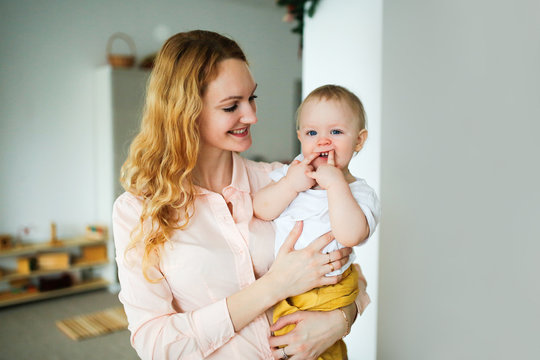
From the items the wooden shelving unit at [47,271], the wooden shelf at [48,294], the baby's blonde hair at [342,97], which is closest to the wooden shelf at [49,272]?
the wooden shelving unit at [47,271]

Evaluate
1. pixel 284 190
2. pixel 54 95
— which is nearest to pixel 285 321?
pixel 284 190

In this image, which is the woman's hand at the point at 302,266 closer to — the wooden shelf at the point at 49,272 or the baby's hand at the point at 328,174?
the baby's hand at the point at 328,174

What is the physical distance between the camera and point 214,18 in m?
6.27

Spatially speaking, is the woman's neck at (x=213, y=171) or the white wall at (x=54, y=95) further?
the white wall at (x=54, y=95)

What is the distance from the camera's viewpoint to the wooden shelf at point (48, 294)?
4.43 metres

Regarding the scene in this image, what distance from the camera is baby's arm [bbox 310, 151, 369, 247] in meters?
1.23

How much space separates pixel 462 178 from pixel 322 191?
2.94 ft

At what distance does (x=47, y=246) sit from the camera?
187 inches

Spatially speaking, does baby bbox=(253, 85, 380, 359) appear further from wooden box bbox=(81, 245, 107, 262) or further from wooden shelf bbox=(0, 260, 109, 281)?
wooden box bbox=(81, 245, 107, 262)

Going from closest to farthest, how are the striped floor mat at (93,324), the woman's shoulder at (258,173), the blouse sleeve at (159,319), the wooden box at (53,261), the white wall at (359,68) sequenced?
1. the blouse sleeve at (159,319)
2. the woman's shoulder at (258,173)
3. the white wall at (359,68)
4. the striped floor mat at (93,324)
5. the wooden box at (53,261)

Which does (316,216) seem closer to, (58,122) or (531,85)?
(531,85)

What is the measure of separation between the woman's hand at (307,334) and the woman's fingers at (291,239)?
19cm

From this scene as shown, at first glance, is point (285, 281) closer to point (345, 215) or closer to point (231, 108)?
point (345, 215)

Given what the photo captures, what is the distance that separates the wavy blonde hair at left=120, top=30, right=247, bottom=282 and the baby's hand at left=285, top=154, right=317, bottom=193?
0.30 metres
